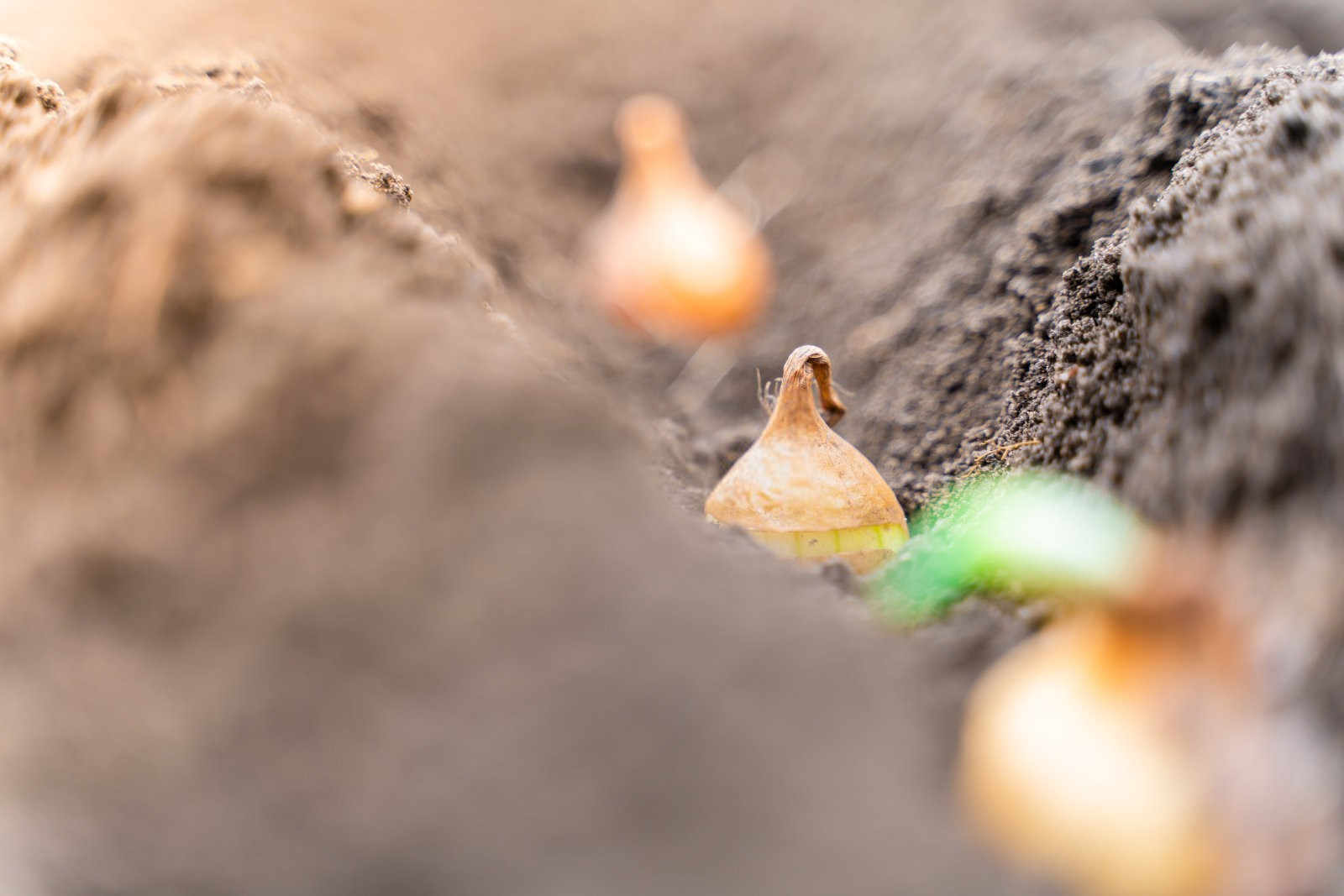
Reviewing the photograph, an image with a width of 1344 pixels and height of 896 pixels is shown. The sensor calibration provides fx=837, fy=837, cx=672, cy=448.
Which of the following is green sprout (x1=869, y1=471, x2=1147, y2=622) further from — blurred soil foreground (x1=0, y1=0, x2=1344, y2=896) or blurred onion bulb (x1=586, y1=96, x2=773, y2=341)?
blurred onion bulb (x1=586, y1=96, x2=773, y2=341)

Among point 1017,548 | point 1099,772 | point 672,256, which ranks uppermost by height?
point 672,256

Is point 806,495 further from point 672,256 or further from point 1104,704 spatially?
point 672,256

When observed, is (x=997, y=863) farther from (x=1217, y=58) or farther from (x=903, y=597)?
(x=1217, y=58)

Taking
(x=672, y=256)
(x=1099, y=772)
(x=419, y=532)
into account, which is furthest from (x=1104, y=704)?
A: (x=672, y=256)

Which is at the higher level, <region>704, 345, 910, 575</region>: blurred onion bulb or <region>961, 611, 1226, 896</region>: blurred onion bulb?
<region>704, 345, 910, 575</region>: blurred onion bulb

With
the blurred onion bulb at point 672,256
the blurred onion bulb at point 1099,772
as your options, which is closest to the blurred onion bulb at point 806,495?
the blurred onion bulb at point 1099,772

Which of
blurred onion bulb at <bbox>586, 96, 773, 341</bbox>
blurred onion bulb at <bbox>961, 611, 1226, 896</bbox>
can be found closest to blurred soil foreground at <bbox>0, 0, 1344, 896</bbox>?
blurred onion bulb at <bbox>961, 611, 1226, 896</bbox>

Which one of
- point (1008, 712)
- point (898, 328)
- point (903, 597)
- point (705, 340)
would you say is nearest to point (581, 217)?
point (705, 340)
